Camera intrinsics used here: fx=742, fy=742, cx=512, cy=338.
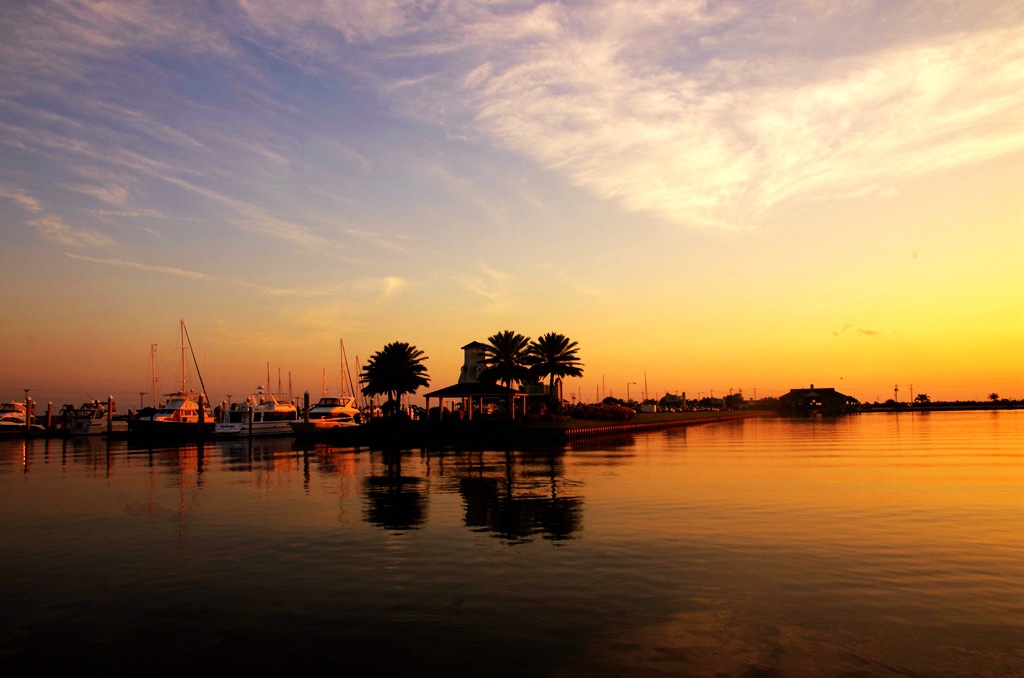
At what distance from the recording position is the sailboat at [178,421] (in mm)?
88375

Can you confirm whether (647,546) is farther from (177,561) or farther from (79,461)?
(79,461)

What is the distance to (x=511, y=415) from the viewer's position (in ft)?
277

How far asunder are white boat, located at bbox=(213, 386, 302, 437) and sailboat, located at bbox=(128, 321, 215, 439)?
2397mm

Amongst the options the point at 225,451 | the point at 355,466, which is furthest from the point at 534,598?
the point at 225,451

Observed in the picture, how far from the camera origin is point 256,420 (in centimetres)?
9631

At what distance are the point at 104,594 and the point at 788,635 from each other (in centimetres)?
→ 1360

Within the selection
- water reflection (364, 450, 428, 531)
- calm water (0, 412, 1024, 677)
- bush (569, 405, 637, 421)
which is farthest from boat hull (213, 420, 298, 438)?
calm water (0, 412, 1024, 677)

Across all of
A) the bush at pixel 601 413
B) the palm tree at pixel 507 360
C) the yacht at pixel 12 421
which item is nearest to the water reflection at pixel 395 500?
the palm tree at pixel 507 360

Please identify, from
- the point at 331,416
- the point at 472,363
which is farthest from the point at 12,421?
the point at 472,363

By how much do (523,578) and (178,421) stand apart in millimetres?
87032

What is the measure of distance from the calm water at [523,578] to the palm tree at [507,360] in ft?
167

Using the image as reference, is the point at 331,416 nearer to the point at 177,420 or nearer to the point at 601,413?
the point at 177,420

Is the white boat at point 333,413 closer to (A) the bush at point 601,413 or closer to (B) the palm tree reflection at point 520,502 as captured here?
(A) the bush at point 601,413

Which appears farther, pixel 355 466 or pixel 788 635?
pixel 355 466
